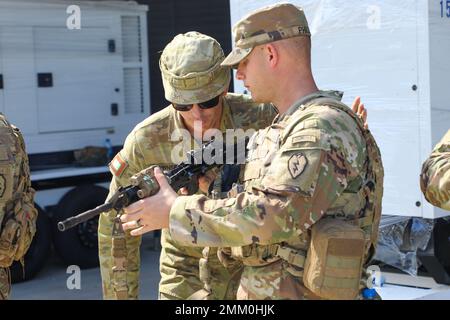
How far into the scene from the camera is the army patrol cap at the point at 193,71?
3391mm

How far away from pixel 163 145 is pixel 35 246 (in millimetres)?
A: 4497

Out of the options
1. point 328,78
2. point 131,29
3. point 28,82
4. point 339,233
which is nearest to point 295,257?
point 339,233

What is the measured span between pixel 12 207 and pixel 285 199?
148cm

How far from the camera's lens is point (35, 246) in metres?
7.77

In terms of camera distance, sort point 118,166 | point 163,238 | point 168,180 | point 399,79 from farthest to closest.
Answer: point 399,79
point 163,238
point 118,166
point 168,180

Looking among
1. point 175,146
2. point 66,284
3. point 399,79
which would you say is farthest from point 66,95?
point 175,146

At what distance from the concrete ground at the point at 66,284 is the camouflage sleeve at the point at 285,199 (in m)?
4.78

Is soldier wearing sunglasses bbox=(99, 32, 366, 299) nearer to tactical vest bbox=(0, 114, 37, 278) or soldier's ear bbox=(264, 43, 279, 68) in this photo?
tactical vest bbox=(0, 114, 37, 278)

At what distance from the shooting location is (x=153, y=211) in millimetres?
2562

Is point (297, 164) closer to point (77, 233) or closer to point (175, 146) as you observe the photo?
point (175, 146)

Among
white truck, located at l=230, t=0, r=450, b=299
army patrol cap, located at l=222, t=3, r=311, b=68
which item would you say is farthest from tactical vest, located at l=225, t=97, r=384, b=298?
white truck, located at l=230, t=0, r=450, b=299

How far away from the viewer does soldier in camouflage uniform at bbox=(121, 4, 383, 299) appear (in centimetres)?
240
